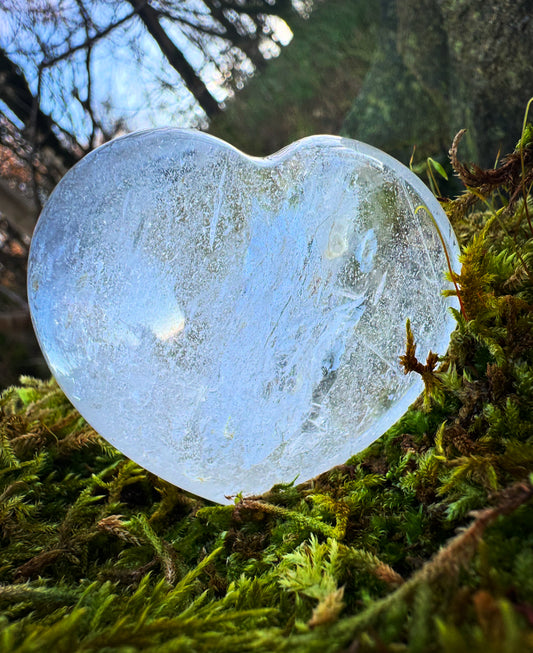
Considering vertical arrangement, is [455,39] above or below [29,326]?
below

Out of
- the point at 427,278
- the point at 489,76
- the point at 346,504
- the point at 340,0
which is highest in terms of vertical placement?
the point at 340,0

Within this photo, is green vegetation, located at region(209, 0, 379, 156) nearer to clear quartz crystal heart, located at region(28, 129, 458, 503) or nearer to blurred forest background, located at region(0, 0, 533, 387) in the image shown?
blurred forest background, located at region(0, 0, 533, 387)

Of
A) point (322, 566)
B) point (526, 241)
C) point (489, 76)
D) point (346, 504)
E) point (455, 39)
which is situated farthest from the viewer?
point (455, 39)

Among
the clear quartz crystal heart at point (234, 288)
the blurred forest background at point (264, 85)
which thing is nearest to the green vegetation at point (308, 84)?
the blurred forest background at point (264, 85)

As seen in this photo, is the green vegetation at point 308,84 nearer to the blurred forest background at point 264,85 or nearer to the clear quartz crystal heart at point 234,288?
the blurred forest background at point 264,85

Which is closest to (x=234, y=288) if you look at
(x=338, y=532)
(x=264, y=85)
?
(x=338, y=532)

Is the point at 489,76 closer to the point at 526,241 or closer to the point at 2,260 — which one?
the point at 526,241

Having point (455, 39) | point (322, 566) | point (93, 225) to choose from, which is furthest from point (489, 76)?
point (322, 566)

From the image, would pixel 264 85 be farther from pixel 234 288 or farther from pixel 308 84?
pixel 234 288
